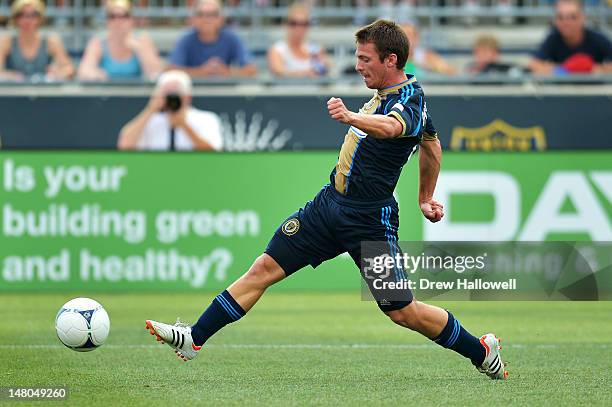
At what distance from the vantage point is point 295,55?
17.9 meters

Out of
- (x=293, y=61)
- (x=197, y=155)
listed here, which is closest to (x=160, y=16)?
(x=293, y=61)

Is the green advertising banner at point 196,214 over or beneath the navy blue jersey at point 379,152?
beneath

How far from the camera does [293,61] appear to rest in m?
17.8

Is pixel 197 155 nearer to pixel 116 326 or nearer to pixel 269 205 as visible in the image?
pixel 269 205

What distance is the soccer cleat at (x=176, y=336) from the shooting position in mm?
7852

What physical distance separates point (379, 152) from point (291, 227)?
2.58 feet

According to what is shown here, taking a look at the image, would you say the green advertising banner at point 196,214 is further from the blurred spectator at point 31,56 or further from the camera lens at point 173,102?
the blurred spectator at point 31,56

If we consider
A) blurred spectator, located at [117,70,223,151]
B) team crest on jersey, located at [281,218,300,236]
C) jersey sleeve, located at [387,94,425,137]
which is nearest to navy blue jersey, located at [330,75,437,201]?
jersey sleeve, located at [387,94,425,137]

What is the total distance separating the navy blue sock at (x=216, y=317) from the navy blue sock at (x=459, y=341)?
4.43ft

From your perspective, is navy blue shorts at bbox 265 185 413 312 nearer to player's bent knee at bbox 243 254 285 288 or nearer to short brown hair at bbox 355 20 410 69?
player's bent knee at bbox 243 254 285 288

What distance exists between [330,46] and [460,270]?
11.6m
